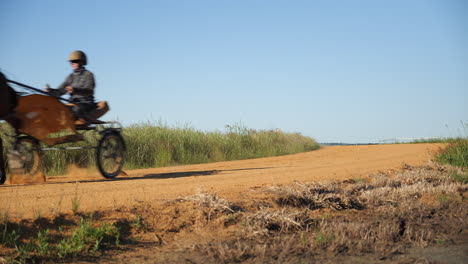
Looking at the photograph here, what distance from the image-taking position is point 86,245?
14.7 ft

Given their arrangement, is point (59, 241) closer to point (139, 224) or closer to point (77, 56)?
point (139, 224)

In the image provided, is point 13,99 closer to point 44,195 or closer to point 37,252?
point 44,195

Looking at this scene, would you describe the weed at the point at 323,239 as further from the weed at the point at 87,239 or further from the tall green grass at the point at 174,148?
the tall green grass at the point at 174,148

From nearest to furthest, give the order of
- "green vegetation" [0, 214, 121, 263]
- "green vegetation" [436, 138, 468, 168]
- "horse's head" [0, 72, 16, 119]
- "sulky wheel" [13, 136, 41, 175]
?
"green vegetation" [0, 214, 121, 263], "horse's head" [0, 72, 16, 119], "sulky wheel" [13, 136, 41, 175], "green vegetation" [436, 138, 468, 168]

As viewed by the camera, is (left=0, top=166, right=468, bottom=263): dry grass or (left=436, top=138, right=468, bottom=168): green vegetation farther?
(left=436, top=138, right=468, bottom=168): green vegetation

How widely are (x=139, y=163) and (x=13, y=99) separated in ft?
22.2

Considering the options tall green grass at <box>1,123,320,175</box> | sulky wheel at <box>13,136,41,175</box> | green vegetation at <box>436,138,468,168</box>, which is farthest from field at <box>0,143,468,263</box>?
tall green grass at <box>1,123,320,175</box>

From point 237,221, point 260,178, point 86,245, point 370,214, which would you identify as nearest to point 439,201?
point 370,214

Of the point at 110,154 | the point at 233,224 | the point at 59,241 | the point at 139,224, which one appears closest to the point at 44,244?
the point at 59,241

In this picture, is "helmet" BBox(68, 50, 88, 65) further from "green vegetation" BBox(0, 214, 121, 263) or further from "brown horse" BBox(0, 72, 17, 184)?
"green vegetation" BBox(0, 214, 121, 263)

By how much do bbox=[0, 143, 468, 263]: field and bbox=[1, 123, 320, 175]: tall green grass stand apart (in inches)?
213

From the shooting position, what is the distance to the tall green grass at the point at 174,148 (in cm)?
1279

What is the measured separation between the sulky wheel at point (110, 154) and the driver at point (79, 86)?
0.74m

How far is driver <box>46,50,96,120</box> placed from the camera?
868 centimetres
